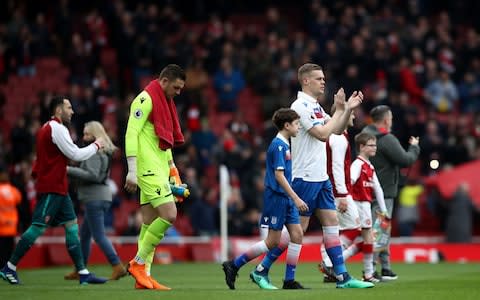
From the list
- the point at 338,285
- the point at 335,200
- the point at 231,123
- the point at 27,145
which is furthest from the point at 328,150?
the point at 231,123

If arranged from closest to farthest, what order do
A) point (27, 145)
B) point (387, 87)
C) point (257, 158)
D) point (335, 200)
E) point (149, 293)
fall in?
1. point (149, 293)
2. point (335, 200)
3. point (27, 145)
4. point (257, 158)
5. point (387, 87)

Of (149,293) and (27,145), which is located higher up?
(27,145)

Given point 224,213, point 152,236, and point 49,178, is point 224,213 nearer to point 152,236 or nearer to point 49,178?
point 49,178

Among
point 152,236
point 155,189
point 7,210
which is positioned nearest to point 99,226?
point 152,236

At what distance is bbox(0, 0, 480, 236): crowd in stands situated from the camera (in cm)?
3055

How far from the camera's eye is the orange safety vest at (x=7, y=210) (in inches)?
856

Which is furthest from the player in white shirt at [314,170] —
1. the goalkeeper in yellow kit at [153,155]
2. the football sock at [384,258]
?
the football sock at [384,258]

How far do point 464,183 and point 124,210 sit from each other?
8459 mm

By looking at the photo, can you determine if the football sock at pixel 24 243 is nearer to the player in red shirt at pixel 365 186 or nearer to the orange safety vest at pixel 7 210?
the player in red shirt at pixel 365 186

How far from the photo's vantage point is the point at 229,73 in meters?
33.6

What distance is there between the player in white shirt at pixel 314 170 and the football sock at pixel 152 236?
1.40 m

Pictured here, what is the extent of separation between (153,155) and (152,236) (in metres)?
0.99

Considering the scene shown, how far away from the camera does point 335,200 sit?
16.5 metres

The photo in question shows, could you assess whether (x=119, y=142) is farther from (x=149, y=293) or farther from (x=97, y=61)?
(x=149, y=293)
